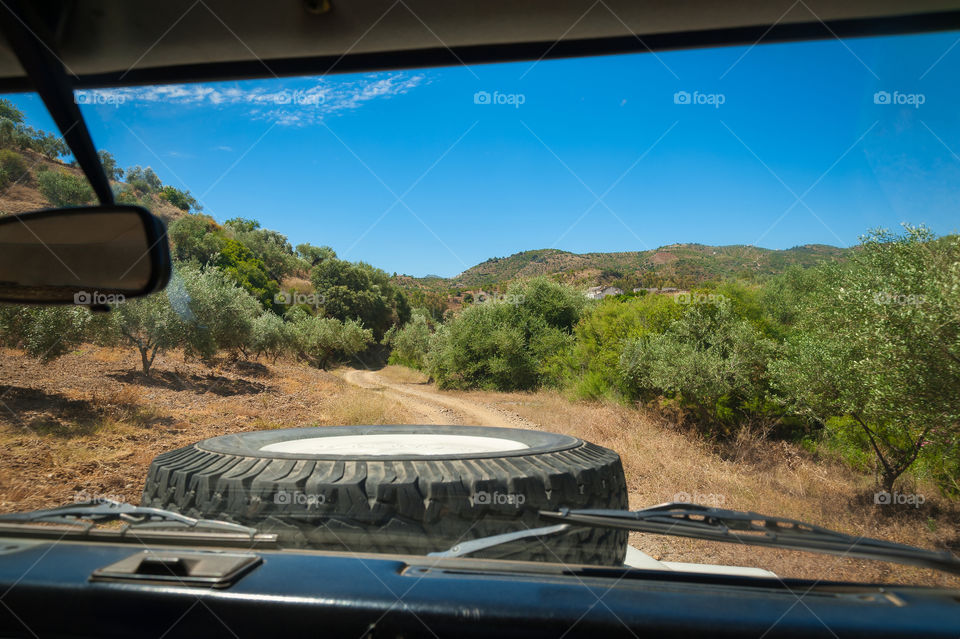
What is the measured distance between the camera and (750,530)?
902mm

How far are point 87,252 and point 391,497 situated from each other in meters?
1.02

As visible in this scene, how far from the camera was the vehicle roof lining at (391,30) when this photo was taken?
150 centimetres

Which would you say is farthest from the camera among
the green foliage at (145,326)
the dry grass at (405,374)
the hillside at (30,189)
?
the dry grass at (405,374)

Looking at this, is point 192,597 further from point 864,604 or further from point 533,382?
point 533,382

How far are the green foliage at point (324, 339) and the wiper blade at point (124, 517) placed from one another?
1052 centimetres

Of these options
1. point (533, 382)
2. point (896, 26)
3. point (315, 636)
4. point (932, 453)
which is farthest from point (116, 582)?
point (533, 382)

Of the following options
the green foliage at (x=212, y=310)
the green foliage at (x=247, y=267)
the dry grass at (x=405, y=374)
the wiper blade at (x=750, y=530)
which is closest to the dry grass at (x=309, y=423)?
the wiper blade at (x=750, y=530)

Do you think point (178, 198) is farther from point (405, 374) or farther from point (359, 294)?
point (359, 294)

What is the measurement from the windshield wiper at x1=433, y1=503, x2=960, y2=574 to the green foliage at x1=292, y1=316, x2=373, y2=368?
10.9 metres

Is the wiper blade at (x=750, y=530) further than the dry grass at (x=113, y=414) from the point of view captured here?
No

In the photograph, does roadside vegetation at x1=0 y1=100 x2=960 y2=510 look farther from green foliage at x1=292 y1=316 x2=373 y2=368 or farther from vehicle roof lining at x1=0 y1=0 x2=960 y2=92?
vehicle roof lining at x1=0 y1=0 x2=960 y2=92

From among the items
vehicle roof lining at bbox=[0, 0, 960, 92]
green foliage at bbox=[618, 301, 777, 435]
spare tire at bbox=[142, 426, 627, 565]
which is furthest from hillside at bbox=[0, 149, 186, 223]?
green foliage at bbox=[618, 301, 777, 435]

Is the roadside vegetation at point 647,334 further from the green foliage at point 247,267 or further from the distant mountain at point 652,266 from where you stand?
the distant mountain at point 652,266

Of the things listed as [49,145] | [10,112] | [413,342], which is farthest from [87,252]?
[413,342]
